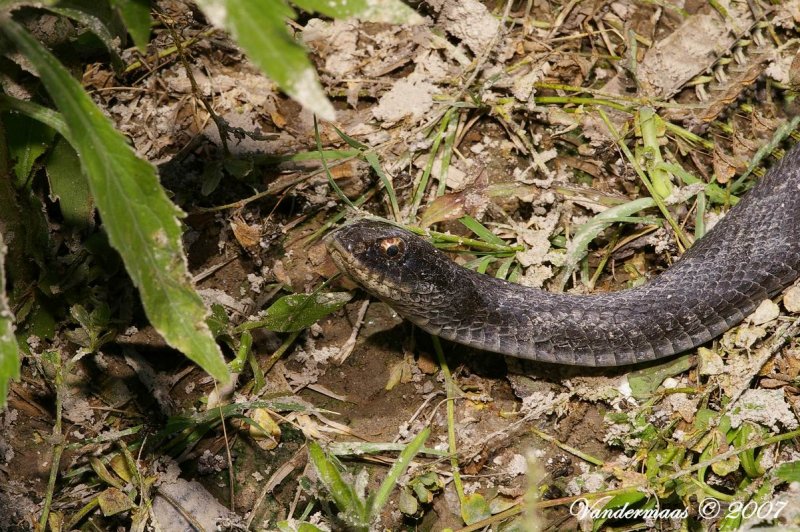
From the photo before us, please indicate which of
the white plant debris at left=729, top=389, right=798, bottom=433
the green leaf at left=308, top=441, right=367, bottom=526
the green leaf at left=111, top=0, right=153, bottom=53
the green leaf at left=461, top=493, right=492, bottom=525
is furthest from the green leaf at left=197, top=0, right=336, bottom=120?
the white plant debris at left=729, top=389, right=798, bottom=433

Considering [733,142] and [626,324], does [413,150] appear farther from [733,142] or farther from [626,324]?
[733,142]

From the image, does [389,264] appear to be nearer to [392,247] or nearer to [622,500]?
[392,247]

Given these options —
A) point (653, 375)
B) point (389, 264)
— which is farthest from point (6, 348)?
point (653, 375)

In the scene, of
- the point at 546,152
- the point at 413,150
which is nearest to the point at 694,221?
the point at 546,152

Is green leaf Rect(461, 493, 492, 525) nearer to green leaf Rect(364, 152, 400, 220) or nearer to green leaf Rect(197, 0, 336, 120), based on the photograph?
A: green leaf Rect(364, 152, 400, 220)

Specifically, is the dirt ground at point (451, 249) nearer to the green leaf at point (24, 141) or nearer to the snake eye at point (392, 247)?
the snake eye at point (392, 247)

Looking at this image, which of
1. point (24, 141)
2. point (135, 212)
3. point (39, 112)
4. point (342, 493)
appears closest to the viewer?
point (135, 212)
